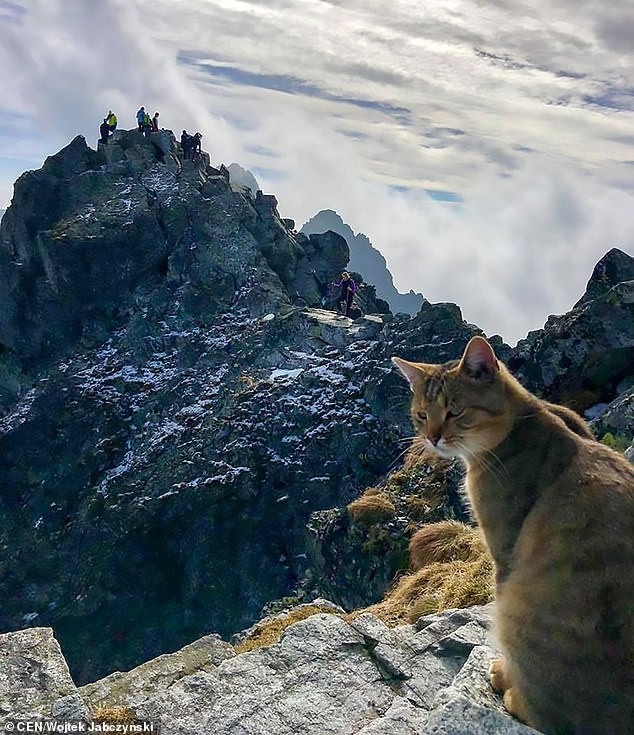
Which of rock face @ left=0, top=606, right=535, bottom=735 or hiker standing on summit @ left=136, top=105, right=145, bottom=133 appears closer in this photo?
rock face @ left=0, top=606, right=535, bottom=735

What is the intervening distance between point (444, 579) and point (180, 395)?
31.5m

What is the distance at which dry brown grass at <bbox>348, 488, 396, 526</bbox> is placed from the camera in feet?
58.8

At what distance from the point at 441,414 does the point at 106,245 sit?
44925 millimetres

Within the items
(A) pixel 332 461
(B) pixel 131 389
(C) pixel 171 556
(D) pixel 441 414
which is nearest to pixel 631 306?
(D) pixel 441 414

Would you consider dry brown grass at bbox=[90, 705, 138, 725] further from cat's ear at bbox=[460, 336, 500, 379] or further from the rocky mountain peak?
the rocky mountain peak

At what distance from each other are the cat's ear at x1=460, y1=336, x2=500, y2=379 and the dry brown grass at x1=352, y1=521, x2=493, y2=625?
307cm

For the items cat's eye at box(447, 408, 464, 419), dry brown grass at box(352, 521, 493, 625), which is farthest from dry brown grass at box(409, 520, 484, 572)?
cat's eye at box(447, 408, 464, 419)

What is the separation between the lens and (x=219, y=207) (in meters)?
45.2

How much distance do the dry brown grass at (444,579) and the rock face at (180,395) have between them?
226 inches

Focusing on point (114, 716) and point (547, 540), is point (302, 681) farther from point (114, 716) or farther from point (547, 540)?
point (547, 540)

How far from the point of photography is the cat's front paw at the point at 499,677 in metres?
4.51

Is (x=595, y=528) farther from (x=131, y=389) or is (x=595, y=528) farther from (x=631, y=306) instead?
(x=131, y=389)

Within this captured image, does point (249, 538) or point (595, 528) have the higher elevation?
point (249, 538)

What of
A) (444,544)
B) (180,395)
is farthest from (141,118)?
(444,544)
